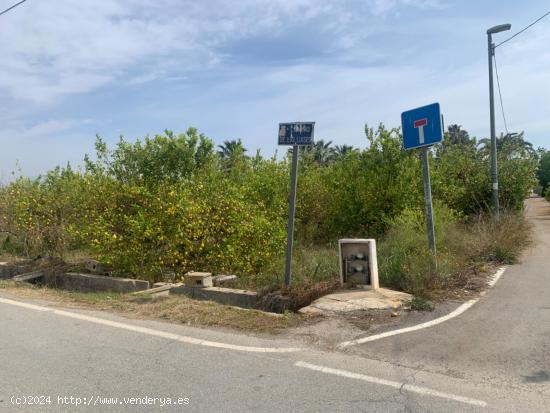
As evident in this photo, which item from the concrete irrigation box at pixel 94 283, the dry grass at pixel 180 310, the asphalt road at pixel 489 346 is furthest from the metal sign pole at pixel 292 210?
the concrete irrigation box at pixel 94 283

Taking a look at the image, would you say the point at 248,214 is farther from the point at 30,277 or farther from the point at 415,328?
the point at 415,328

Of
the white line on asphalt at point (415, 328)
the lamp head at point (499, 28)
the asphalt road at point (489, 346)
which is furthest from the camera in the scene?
the lamp head at point (499, 28)

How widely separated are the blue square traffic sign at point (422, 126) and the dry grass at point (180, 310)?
12.8 ft

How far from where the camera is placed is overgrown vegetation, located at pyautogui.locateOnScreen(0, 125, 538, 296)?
9789 millimetres

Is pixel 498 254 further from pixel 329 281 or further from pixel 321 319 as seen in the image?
pixel 321 319

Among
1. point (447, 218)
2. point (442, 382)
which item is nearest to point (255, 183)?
point (447, 218)

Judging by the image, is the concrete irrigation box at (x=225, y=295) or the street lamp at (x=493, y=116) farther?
the street lamp at (x=493, y=116)

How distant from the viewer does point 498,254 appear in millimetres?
11242

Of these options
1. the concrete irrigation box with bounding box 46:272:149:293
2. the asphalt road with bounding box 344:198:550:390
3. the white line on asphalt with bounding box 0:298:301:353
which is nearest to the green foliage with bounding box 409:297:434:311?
the asphalt road with bounding box 344:198:550:390

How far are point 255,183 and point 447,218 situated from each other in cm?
550

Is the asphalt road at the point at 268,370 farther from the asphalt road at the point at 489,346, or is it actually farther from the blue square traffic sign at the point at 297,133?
the blue square traffic sign at the point at 297,133

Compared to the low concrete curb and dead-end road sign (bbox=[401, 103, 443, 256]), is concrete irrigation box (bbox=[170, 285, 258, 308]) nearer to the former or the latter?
dead-end road sign (bbox=[401, 103, 443, 256])

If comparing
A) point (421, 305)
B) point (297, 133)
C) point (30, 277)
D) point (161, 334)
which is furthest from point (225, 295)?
point (30, 277)

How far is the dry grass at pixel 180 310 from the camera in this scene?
650cm
